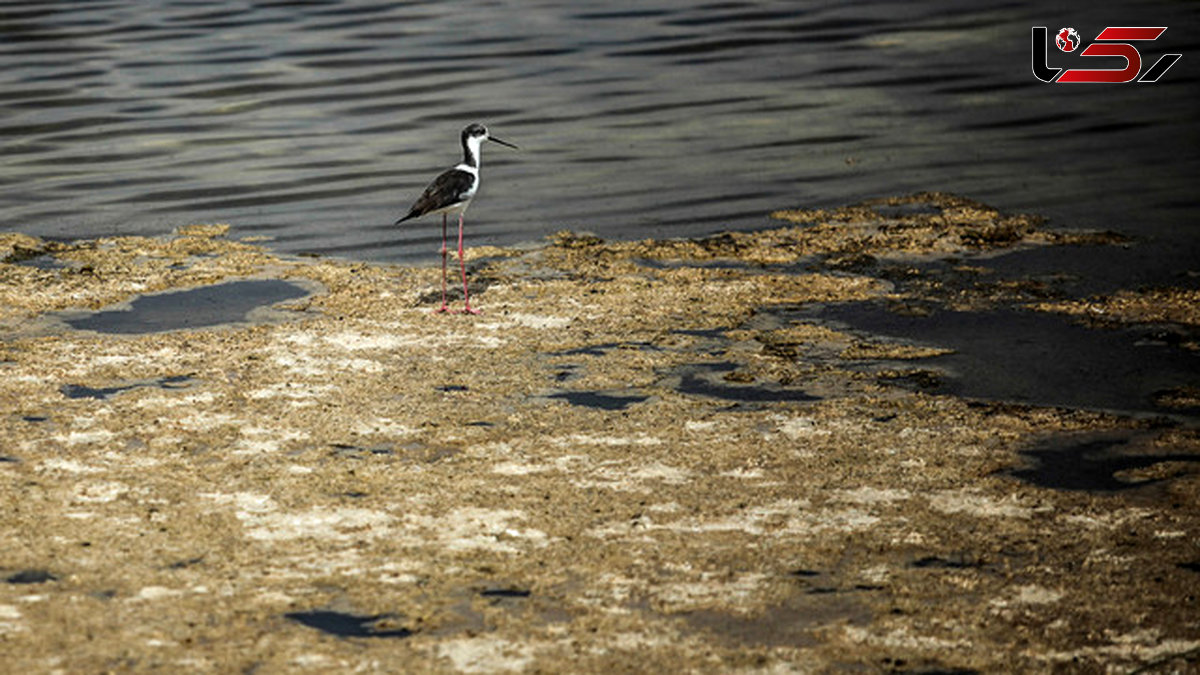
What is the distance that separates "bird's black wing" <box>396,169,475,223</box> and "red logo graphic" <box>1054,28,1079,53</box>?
11318mm

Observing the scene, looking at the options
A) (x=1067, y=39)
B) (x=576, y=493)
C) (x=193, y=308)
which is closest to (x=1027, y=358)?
(x=576, y=493)

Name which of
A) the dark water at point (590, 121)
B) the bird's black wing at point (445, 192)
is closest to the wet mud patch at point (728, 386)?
the bird's black wing at point (445, 192)

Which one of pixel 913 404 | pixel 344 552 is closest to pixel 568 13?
pixel 913 404

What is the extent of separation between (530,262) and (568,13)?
14.6m

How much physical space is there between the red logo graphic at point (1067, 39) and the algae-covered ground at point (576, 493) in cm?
1089

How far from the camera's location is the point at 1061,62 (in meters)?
17.0

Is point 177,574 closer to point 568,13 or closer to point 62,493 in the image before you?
point 62,493

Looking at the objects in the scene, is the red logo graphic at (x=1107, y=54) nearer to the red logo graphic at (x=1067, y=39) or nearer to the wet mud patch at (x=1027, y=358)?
the red logo graphic at (x=1067, y=39)

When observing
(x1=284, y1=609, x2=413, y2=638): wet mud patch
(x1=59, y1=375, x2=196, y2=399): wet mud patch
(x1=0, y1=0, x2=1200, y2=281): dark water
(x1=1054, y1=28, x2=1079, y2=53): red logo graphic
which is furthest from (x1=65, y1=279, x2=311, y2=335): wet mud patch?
(x1=1054, y1=28, x2=1079, y2=53): red logo graphic

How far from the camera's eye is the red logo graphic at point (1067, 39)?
58.9 ft

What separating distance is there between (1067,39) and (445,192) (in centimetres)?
1225

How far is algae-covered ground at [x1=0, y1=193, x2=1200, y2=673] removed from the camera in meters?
4.12

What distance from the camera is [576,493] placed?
16.8ft

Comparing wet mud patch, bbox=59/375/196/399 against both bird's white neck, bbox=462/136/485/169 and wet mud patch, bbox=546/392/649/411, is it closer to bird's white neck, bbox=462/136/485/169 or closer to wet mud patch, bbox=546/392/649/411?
wet mud patch, bbox=546/392/649/411
